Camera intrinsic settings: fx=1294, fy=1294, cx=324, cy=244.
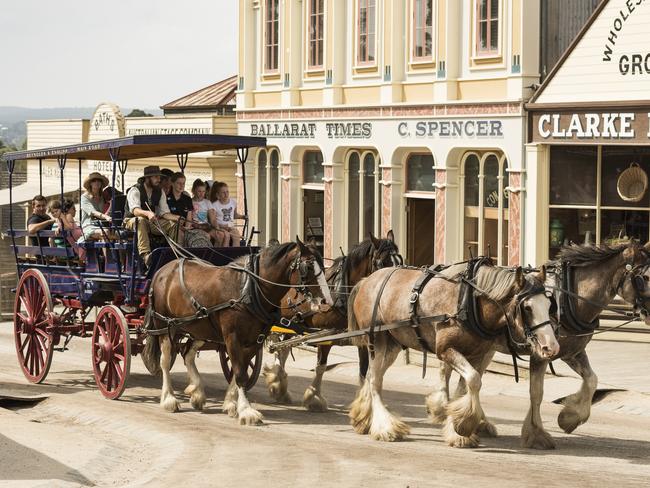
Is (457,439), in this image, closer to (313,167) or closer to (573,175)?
(573,175)

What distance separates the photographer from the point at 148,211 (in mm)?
15672

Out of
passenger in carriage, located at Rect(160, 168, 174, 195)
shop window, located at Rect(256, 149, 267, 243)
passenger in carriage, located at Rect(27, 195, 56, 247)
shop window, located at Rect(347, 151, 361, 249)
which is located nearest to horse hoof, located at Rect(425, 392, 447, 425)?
passenger in carriage, located at Rect(160, 168, 174, 195)

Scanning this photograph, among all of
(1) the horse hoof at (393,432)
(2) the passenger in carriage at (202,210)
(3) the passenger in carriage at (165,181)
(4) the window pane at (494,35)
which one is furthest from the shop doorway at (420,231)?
(1) the horse hoof at (393,432)

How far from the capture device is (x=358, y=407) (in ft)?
43.1

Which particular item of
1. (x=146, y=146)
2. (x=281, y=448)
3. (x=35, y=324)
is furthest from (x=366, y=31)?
(x=281, y=448)

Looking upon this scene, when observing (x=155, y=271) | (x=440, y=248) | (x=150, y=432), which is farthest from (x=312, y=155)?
(x=150, y=432)

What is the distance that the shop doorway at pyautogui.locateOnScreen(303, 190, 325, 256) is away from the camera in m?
29.9

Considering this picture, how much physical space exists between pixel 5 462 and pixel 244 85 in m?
21.3

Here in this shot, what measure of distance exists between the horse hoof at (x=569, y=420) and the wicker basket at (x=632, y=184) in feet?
31.3

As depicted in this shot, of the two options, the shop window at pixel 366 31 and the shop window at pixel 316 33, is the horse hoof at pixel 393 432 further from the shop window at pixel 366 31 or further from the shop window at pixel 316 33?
the shop window at pixel 316 33

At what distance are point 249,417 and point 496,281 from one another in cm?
326

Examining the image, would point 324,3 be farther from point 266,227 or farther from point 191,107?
point 191,107

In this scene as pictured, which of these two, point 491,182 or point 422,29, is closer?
point 491,182

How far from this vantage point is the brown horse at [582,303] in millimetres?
12242
